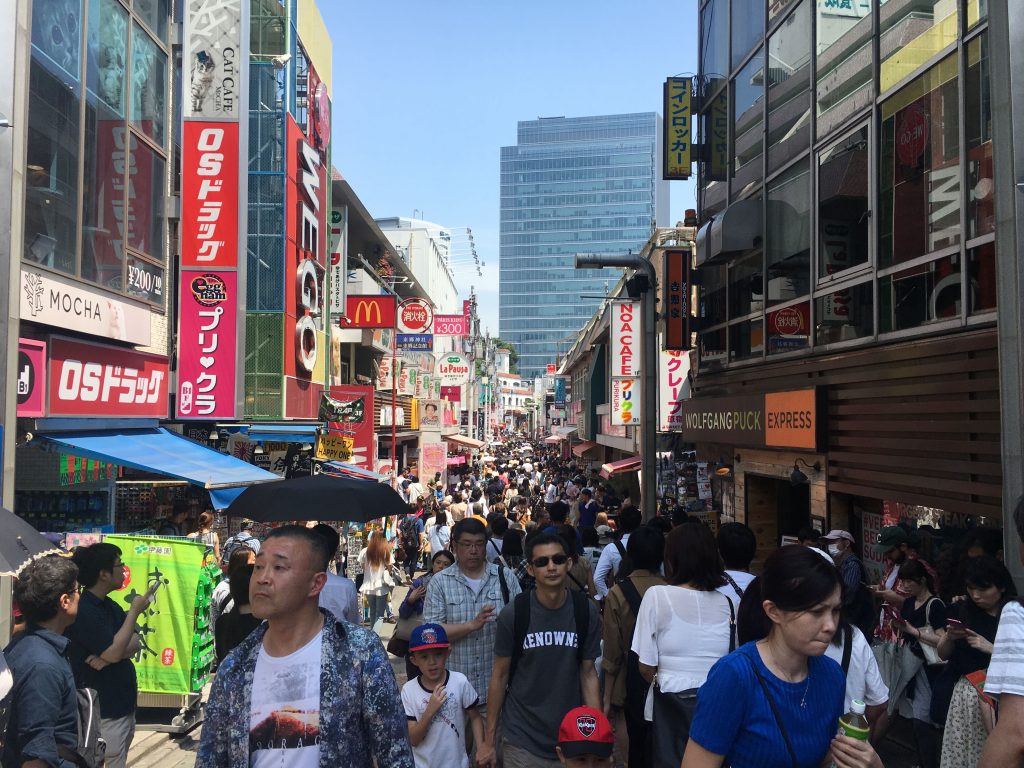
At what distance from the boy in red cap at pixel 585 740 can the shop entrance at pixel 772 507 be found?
1131 cm

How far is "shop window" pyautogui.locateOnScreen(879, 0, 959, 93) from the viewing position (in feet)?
29.1

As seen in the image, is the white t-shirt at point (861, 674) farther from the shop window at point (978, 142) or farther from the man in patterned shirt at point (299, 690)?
the shop window at point (978, 142)

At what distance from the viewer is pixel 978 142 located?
26.7 feet

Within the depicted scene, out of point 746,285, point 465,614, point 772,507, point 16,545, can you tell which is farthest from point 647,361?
point 16,545

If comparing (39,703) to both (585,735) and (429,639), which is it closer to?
(429,639)

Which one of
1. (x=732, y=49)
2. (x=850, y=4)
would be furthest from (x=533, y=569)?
(x=732, y=49)

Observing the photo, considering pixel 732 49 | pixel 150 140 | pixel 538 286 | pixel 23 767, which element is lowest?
pixel 23 767

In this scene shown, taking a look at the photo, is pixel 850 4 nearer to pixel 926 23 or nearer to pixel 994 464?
pixel 926 23

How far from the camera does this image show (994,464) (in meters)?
7.64

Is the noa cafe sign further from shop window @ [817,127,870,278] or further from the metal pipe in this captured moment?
shop window @ [817,127,870,278]

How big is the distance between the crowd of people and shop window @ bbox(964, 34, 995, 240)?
2962 mm

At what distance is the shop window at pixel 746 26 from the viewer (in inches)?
577

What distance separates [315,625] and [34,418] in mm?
7619

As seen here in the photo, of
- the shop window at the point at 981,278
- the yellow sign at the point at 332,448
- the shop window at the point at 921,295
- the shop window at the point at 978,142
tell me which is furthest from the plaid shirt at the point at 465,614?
the yellow sign at the point at 332,448
